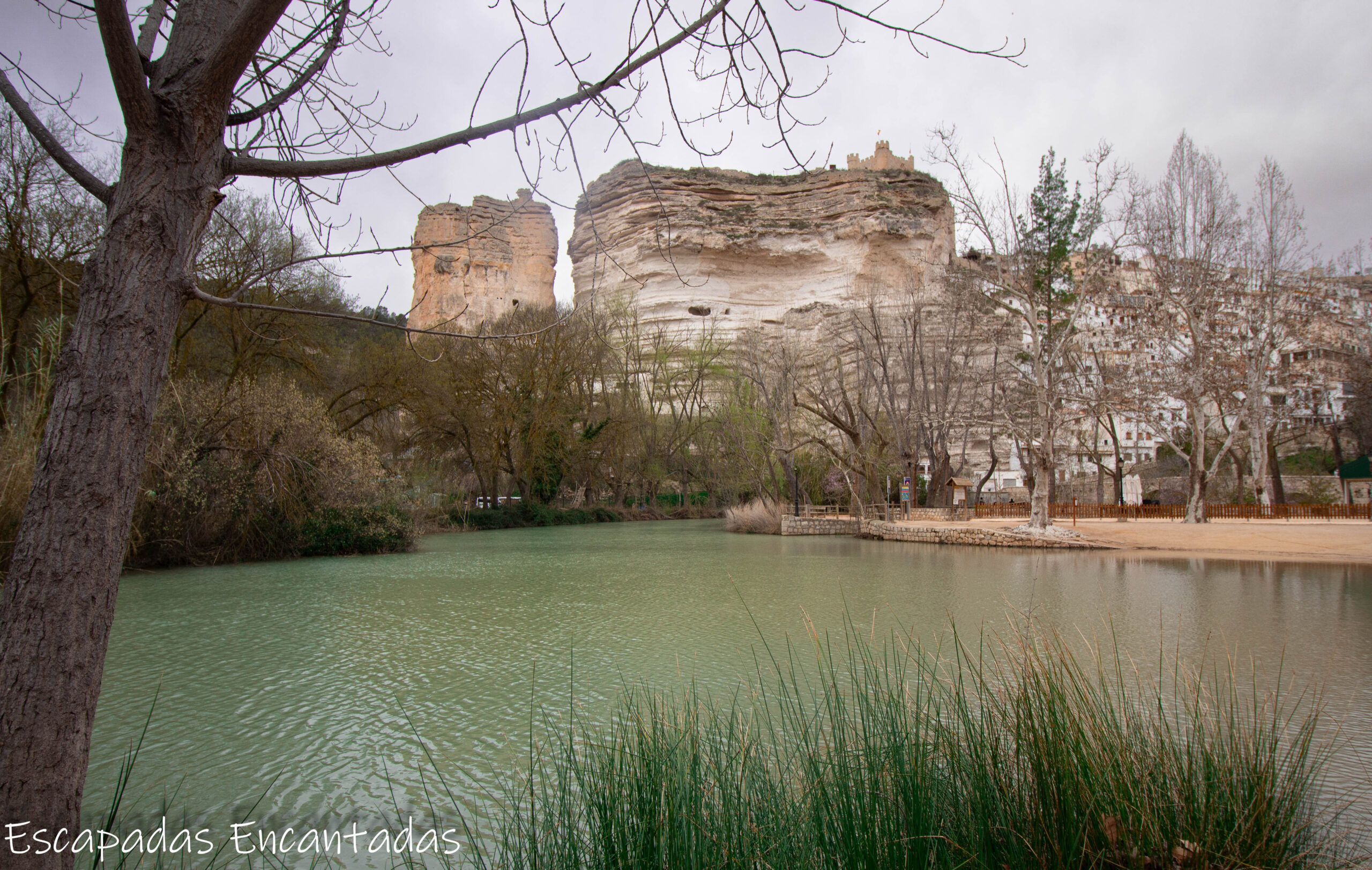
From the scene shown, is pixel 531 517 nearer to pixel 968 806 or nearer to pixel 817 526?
pixel 817 526

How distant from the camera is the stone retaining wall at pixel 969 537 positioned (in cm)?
1430

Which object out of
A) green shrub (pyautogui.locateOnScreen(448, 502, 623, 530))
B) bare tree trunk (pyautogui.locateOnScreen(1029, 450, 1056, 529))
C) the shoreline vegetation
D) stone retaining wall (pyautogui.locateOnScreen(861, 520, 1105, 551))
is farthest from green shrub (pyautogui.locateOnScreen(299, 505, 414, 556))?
the shoreline vegetation

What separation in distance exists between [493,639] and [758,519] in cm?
1502

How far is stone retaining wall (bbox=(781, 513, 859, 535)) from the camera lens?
Result: 62.5 feet

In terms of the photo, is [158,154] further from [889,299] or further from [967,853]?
[889,299]

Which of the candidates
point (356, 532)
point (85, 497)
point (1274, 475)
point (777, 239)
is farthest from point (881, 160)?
point (85, 497)

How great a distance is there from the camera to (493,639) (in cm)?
618

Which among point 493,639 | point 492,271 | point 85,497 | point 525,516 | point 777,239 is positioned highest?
point 492,271

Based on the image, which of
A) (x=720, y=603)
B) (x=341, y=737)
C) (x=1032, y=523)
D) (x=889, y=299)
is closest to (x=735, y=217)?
(x=889, y=299)

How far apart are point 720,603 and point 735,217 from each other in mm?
38987

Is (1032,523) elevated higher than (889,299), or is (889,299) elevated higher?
(889,299)

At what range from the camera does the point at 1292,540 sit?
42.7ft

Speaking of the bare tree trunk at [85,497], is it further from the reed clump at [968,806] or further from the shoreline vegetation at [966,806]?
the reed clump at [968,806]

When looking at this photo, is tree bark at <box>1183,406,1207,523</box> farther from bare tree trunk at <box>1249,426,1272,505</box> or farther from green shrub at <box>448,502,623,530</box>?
green shrub at <box>448,502,623,530</box>
